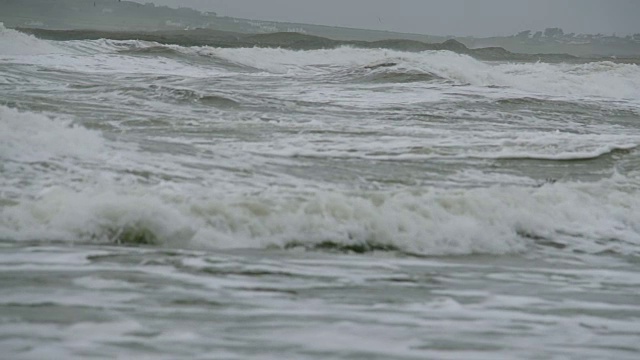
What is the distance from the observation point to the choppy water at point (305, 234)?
4.33 meters

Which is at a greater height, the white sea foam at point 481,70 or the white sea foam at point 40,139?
the white sea foam at point 40,139

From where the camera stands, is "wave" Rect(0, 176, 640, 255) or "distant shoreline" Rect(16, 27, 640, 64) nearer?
"wave" Rect(0, 176, 640, 255)

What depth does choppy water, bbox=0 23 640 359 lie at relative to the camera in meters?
4.33

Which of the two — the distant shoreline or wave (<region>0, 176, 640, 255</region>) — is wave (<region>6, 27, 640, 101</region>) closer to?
the distant shoreline

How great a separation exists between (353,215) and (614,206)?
262 cm

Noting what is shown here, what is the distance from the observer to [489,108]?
16828 millimetres

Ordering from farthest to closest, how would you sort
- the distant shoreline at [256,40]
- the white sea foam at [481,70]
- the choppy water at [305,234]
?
the distant shoreline at [256,40]
the white sea foam at [481,70]
the choppy water at [305,234]

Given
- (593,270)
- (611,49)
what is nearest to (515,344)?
(593,270)

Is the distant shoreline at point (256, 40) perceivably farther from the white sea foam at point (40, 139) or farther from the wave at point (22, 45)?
the white sea foam at point (40, 139)

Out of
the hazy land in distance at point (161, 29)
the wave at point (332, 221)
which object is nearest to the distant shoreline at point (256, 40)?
the hazy land in distance at point (161, 29)

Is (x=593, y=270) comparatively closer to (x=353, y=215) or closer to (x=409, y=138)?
(x=353, y=215)

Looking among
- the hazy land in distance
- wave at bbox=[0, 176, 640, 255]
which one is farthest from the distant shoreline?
wave at bbox=[0, 176, 640, 255]

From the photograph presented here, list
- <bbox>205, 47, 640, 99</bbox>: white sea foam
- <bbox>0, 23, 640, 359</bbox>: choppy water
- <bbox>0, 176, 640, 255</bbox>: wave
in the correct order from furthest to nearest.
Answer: <bbox>205, 47, 640, 99</bbox>: white sea foam < <bbox>0, 176, 640, 255</bbox>: wave < <bbox>0, 23, 640, 359</bbox>: choppy water

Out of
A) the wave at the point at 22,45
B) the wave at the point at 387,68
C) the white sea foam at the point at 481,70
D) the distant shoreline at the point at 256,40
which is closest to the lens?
the wave at the point at 387,68
